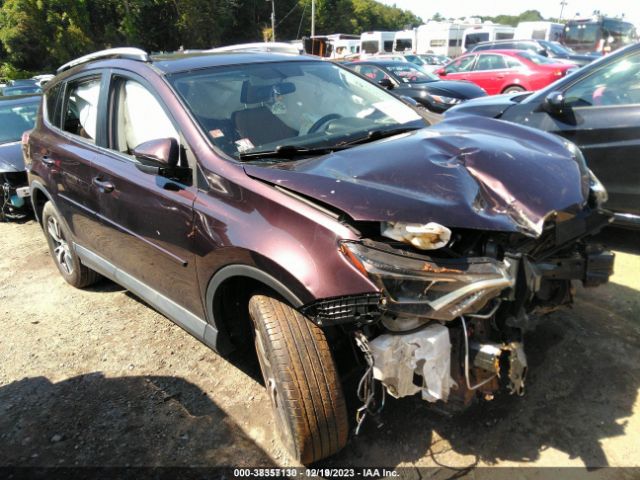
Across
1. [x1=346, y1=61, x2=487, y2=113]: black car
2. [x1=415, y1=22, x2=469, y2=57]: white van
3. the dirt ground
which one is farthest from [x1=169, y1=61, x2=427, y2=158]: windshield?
[x1=415, y1=22, x2=469, y2=57]: white van

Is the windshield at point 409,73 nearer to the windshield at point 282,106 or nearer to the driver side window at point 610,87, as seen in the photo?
the driver side window at point 610,87

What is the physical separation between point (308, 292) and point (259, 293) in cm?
46

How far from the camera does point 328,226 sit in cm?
201

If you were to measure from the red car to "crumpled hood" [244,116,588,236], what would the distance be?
1109 cm

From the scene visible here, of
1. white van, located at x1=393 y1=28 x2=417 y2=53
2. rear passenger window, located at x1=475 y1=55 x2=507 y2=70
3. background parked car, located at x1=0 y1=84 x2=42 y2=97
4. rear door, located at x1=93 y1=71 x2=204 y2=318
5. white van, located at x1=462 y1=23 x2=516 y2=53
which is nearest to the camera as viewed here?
rear door, located at x1=93 y1=71 x2=204 y2=318

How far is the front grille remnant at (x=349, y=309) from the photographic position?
1906 millimetres

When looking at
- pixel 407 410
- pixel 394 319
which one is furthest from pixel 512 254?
pixel 407 410

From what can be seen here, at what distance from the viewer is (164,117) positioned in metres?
2.85

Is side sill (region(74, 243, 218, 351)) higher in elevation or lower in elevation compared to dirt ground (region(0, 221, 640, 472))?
higher

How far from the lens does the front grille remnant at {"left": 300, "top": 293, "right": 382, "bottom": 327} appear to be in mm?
1906

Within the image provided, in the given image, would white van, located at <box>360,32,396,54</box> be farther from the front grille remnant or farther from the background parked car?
the front grille remnant

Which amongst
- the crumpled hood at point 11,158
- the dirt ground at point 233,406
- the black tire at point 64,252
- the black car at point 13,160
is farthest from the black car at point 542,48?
the black tire at point 64,252

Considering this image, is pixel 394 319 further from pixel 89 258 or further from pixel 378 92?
pixel 89 258

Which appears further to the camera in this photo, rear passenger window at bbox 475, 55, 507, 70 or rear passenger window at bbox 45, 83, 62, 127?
rear passenger window at bbox 475, 55, 507, 70
